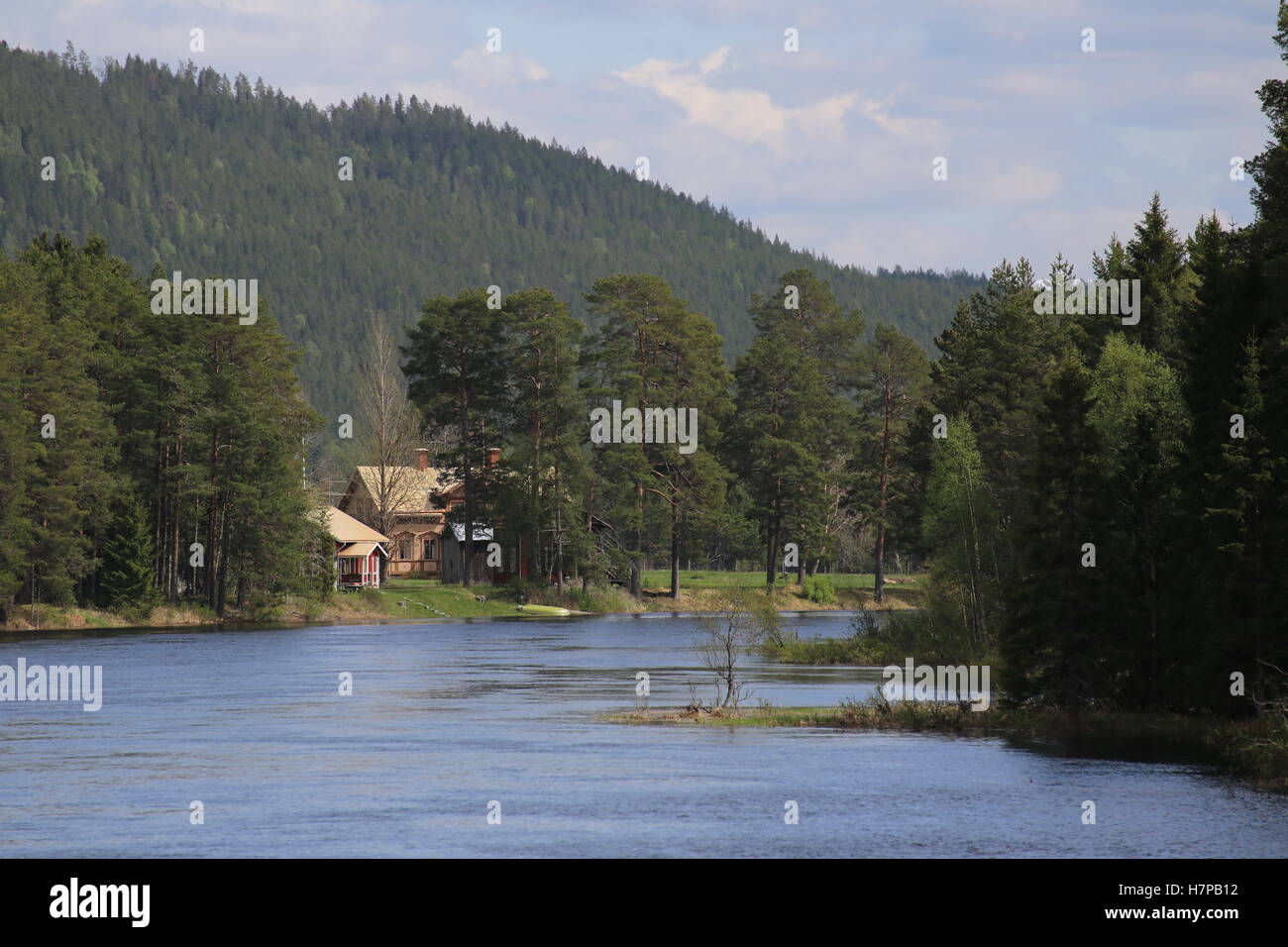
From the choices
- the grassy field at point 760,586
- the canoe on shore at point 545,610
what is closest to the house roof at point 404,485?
the grassy field at point 760,586

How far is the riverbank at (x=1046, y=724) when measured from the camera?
39.4m

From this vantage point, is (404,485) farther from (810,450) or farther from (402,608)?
(810,450)

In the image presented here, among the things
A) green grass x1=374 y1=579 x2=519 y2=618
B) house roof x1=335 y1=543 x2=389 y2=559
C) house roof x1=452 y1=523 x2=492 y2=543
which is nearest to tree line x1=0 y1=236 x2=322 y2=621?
green grass x1=374 y1=579 x2=519 y2=618

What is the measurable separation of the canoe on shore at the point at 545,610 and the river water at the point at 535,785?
169ft

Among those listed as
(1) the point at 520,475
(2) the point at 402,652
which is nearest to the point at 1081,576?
(2) the point at 402,652

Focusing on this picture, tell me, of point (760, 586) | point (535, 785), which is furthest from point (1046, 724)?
point (760, 586)

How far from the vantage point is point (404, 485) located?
13450cm

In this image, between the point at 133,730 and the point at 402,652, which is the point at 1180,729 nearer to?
the point at 133,730

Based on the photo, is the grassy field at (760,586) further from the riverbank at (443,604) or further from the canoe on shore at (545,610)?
the canoe on shore at (545,610)

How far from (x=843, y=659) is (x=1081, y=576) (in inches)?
1114

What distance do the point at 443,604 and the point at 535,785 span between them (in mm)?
75264
